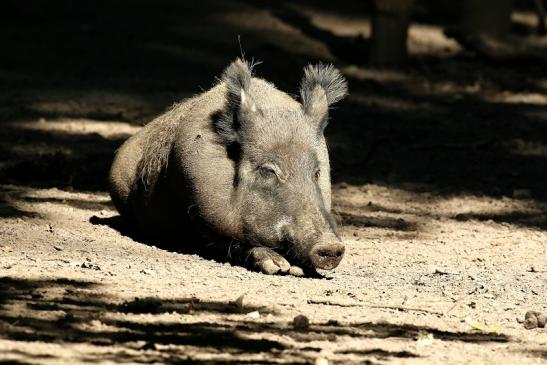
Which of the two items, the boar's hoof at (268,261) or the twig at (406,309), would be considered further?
the boar's hoof at (268,261)

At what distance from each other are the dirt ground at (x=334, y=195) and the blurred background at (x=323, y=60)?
0.13 feet

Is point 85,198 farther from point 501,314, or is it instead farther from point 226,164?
point 501,314

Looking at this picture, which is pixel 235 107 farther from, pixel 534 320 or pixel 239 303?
pixel 534 320

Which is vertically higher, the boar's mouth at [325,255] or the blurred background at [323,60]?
the blurred background at [323,60]

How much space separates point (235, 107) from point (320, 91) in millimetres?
734

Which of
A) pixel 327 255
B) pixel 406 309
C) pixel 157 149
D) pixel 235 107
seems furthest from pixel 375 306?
pixel 157 149

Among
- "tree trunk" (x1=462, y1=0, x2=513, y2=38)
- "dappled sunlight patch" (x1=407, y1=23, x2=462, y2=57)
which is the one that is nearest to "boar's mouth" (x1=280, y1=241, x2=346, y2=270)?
"tree trunk" (x1=462, y1=0, x2=513, y2=38)

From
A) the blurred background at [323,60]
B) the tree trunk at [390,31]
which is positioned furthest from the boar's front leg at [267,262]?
the tree trunk at [390,31]

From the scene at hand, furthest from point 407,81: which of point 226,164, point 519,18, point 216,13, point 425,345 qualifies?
point 425,345

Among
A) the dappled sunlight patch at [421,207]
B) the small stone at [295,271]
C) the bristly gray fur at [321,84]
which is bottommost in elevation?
the small stone at [295,271]

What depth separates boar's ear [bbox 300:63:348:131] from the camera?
8.81 metres

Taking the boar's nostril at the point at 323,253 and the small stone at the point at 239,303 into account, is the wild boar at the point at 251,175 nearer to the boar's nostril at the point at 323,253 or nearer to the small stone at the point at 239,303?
the boar's nostril at the point at 323,253

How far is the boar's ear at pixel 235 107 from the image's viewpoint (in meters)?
8.55

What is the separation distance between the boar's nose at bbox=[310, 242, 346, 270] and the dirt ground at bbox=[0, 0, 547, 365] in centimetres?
14
